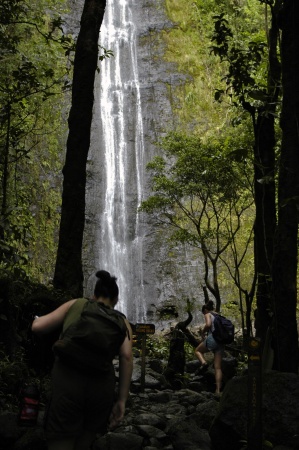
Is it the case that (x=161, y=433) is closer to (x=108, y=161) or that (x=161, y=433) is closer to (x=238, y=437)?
(x=238, y=437)

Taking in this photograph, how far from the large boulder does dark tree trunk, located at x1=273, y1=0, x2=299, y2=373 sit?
46 centimetres

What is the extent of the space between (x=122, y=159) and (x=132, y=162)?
1.68ft

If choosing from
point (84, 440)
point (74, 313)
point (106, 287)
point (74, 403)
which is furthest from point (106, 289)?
point (84, 440)

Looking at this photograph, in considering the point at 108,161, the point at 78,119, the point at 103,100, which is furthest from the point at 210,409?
the point at 103,100

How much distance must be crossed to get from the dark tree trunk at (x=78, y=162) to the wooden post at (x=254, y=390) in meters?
2.85

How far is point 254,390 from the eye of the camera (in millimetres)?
3998

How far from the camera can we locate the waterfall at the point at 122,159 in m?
23.2

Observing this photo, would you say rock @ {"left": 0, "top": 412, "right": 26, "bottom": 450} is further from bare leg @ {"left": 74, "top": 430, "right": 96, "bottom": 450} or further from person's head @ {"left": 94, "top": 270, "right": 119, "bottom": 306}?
person's head @ {"left": 94, "top": 270, "right": 119, "bottom": 306}

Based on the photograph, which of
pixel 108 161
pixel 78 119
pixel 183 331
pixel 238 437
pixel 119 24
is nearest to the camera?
pixel 238 437

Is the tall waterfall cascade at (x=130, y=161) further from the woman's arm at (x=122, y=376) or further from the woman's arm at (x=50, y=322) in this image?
the woman's arm at (x=50, y=322)

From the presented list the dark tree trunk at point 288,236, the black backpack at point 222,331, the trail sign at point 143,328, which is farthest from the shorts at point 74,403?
the trail sign at point 143,328

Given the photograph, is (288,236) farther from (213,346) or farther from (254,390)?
(213,346)

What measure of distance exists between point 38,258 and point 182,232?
7.55m

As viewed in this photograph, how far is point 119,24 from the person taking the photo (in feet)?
100
